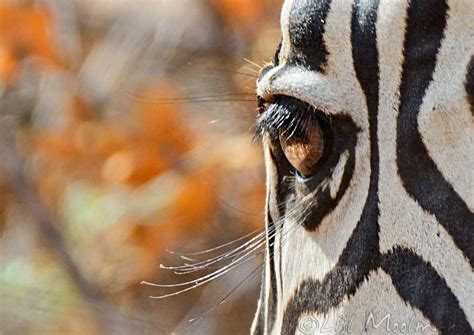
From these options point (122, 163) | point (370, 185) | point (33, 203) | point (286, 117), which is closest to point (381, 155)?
point (370, 185)

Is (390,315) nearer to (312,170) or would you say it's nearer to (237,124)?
(312,170)

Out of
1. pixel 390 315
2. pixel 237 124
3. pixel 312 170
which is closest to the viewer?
pixel 390 315

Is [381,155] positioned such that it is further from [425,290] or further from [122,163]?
[122,163]

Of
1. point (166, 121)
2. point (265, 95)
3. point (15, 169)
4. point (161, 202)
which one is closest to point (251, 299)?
point (161, 202)

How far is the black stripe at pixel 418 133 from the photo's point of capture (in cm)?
122

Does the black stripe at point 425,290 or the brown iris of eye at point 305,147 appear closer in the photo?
the black stripe at point 425,290

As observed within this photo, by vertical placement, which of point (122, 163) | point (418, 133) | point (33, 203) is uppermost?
point (418, 133)

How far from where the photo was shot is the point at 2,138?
15.0 feet

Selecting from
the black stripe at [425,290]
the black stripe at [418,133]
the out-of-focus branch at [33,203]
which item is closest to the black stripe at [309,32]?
the black stripe at [418,133]

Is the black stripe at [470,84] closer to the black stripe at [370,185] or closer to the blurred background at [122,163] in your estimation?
the black stripe at [370,185]

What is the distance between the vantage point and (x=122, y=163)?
4438mm

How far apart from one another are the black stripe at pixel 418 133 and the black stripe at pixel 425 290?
51 millimetres

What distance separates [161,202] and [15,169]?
0.76 meters

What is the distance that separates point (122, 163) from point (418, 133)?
10.7 feet
